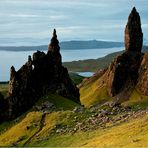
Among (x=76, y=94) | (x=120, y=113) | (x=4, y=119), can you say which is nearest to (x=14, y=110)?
(x=4, y=119)

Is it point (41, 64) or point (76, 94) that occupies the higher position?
point (41, 64)

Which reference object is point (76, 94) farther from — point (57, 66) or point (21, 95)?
point (21, 95)

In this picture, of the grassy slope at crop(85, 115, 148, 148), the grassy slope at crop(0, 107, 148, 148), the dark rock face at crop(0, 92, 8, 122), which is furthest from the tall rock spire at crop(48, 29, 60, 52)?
the grassy slope at crop(85, 115, 148, 148)

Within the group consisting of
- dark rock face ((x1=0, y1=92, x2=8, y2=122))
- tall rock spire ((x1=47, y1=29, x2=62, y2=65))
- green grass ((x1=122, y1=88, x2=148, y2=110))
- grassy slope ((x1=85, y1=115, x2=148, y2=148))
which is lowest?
green grass ((x1=122, y1=88, x2=148, y2=110))

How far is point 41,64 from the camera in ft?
521

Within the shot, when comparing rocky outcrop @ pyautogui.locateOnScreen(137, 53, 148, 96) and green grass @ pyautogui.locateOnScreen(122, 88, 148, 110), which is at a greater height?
rocky outcrop @ pyautogui.locateOnScreen(137, 53, 148, 96)

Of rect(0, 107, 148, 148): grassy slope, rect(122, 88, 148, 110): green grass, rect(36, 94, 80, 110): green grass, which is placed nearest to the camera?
rect(0, 107, 148, 148): grassy slope

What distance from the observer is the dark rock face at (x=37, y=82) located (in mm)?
148125

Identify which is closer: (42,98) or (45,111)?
(45,111)

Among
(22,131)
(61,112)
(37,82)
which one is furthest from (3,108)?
(61,112)

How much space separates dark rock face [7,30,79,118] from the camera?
148125 millimetres

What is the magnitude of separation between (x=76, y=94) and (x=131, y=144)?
91773mm

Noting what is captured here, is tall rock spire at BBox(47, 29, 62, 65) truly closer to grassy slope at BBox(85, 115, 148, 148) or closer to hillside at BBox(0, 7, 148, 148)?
hillside at BBox(0, 7, 148, 148)

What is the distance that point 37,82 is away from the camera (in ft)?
507
